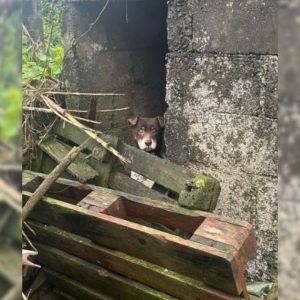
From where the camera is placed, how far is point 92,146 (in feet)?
11.3

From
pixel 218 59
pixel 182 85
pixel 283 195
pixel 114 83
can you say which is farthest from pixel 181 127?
pixel 283 195

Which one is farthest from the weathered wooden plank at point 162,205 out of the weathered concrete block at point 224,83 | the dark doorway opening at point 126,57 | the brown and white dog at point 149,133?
the dark doorway opening at point 126,57

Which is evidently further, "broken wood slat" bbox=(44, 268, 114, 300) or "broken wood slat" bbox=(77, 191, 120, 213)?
"broken wood slat" bbox=(44, 268, 114, 300)

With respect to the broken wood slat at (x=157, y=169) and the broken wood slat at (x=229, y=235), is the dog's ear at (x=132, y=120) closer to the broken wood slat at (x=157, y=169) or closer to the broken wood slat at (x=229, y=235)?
the broken wood slat at (x=157, y=169)

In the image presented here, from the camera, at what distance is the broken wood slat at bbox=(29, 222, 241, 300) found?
2.26 metres

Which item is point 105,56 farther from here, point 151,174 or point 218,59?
point 151,174

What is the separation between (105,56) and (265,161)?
2.00 metres

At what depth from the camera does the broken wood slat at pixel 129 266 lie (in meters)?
2.26

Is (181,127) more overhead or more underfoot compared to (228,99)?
more underfoot

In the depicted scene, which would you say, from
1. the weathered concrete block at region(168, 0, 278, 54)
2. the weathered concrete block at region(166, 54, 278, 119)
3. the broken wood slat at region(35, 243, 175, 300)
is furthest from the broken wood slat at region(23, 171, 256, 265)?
the weathered concrete block at region(168, 0, 278, 54)

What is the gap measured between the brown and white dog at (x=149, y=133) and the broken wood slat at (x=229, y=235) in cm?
192

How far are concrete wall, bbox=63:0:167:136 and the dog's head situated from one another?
11.8 inches

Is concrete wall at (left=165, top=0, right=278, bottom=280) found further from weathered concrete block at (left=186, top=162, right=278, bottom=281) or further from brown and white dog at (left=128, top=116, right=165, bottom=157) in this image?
brown and white dog at (left=128, top=116, right=165, bottom=157)

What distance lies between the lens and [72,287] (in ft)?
9.64
